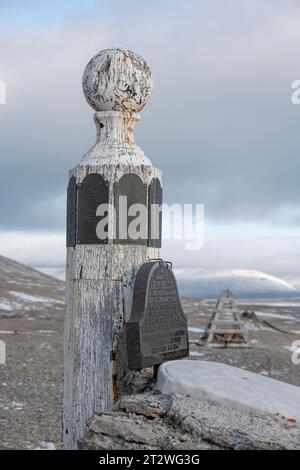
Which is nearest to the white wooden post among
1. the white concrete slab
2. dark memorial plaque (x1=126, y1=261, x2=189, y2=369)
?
dark memorial plaque (x1=126, y1=261, x2=189, y2=369)

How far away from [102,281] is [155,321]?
47 centimetres

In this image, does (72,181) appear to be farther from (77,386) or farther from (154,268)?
(77,386)

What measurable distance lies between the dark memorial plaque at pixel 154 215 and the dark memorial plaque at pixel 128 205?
6 cm

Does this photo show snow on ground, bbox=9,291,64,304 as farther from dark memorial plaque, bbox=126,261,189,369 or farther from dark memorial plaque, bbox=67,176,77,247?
dark memorial plaque, bbox=126,261,189,369

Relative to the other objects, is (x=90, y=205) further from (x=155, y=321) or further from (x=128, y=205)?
(x=155, y=321)

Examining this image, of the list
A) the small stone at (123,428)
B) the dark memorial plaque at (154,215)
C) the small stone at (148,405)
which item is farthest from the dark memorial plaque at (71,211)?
the small stone at (123,428)

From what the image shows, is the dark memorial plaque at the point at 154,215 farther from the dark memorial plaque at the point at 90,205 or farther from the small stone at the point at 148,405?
the small stone at the point at 148,405

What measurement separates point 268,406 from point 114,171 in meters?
1.90

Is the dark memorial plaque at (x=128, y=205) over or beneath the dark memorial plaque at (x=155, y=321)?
over

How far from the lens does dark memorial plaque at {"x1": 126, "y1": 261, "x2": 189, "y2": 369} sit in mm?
4137

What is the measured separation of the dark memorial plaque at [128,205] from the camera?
4.46 meters

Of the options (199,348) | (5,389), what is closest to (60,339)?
(199,348)

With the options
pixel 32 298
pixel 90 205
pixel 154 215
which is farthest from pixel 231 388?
pixel 32 298

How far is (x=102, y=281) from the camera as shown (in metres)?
4.43
